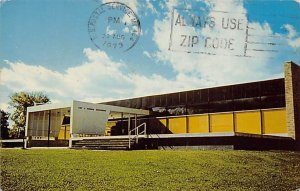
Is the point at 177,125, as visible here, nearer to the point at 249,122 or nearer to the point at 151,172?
the point at 249,122

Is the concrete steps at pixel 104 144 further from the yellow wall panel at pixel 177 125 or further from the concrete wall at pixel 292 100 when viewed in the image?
the concrete wall at pixel 292 100

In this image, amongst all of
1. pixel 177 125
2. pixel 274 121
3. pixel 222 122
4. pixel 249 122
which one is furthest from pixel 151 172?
pixel 177 125

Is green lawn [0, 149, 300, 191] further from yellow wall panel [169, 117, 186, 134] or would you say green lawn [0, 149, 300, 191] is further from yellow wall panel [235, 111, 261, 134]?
yellow wall panel [169, 117, 186, 134]

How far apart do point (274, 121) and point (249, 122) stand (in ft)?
4.40

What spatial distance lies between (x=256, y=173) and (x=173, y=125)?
12.2 metres

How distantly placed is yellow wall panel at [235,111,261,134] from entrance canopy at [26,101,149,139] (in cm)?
645

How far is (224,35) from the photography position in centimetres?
1145

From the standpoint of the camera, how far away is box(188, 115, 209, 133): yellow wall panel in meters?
21.1

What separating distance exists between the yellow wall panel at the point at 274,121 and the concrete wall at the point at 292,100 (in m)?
0.38

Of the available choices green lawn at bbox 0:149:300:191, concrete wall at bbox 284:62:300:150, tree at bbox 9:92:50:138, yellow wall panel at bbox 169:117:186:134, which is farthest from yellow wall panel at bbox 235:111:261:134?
tree at bbox 9:92:50:138

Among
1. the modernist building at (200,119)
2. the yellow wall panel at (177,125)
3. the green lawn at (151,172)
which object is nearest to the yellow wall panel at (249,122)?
the modernist building at (200,119)

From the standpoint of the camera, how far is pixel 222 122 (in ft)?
67.3

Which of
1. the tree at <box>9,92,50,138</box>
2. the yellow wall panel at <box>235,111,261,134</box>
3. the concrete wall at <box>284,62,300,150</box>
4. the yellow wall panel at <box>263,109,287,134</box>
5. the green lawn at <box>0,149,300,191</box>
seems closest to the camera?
the green lawn at <box>0,149,300,191</box>

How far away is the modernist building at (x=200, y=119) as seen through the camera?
1639 cm
